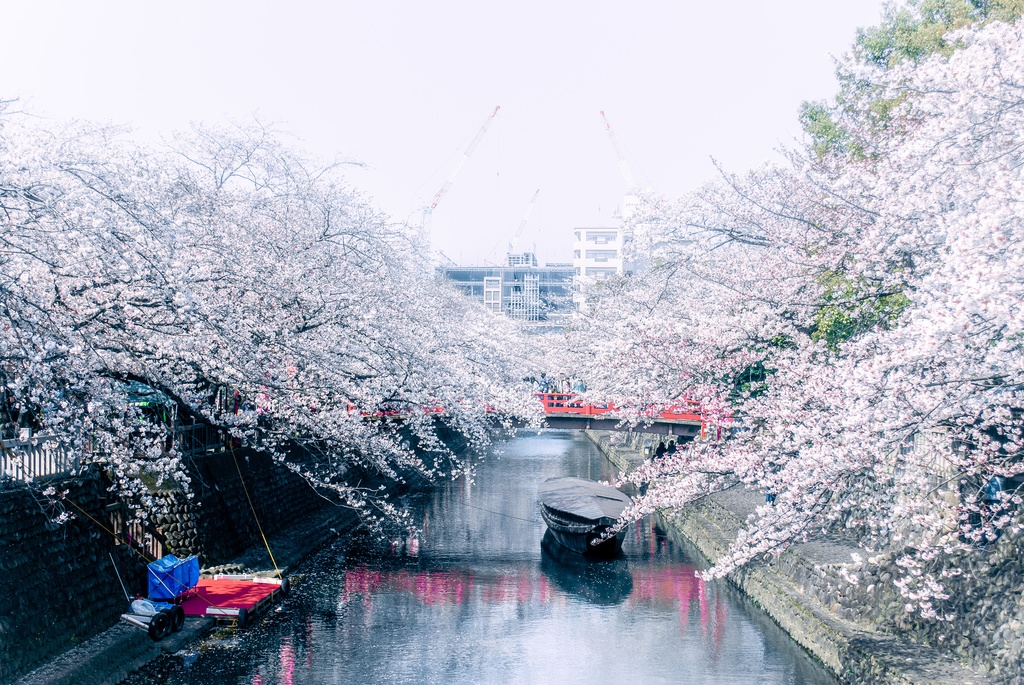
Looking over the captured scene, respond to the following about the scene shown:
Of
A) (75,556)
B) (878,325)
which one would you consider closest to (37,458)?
(75,556)

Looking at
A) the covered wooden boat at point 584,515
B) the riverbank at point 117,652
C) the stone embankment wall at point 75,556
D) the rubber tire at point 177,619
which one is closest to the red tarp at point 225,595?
the riverbank at point 117,652

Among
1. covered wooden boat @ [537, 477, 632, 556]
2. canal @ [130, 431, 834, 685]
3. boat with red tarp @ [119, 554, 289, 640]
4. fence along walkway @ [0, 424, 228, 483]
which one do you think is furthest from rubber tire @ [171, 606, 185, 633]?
covered wooden boat @ [537, 477, 632, 556]

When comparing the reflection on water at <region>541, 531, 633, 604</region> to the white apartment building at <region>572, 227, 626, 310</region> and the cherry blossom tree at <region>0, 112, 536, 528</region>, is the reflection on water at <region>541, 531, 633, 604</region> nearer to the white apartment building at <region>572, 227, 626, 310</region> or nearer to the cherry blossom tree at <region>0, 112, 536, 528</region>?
the cherry blossom tree at <region>0, 112, 536, 528</region>

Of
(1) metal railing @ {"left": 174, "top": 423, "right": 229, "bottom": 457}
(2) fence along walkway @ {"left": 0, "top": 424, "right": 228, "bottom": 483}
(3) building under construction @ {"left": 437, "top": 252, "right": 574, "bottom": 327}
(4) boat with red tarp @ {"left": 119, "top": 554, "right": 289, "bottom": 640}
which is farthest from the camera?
(3) building under construction @ {"left": 437, "top": 252, "right": 574, "bottom": 327}

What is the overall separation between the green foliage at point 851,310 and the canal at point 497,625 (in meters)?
6.86

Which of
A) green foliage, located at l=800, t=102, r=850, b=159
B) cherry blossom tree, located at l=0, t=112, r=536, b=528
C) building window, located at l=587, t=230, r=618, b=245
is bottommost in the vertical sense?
cherry blossom tree, located at l=0, t=112, r=536, b=528

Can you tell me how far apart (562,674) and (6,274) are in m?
11.6

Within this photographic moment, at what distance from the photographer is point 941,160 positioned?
1184 centimetres

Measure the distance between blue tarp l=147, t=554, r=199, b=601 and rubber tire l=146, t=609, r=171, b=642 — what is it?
75 cm

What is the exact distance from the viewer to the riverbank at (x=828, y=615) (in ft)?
48.2

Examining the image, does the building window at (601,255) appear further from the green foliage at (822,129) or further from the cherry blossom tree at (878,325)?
the green foliage at (822,129)

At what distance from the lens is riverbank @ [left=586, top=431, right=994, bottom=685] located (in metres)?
14.7

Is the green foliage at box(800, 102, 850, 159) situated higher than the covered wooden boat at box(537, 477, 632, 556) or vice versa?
the green foliage at box(800, 102, 850, 159)

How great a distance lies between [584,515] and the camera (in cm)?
2861
